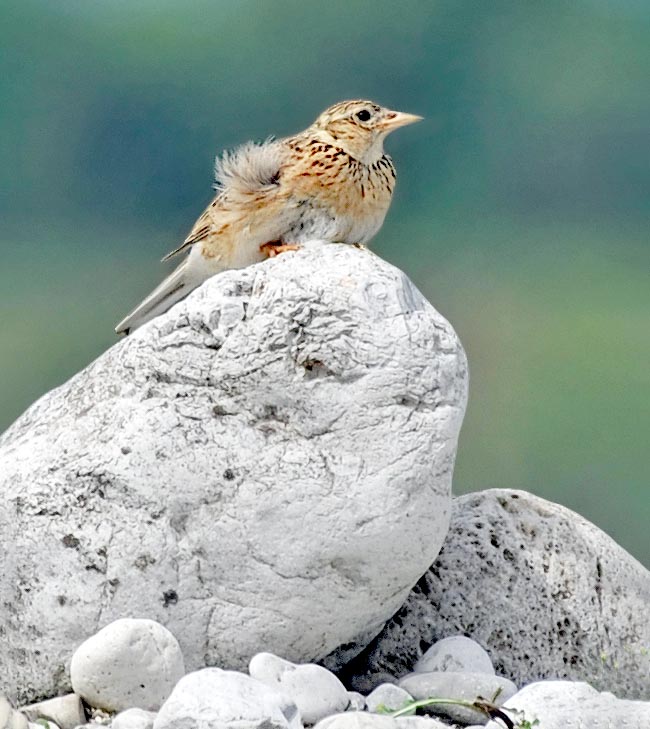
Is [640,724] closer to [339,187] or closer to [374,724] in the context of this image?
[374,724]

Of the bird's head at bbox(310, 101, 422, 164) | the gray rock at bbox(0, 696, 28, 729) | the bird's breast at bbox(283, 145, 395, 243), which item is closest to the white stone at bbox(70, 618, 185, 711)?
the gray rock at bbox(0, 696, 28, 729)

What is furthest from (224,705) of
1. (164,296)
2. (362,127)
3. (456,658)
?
(362,127)

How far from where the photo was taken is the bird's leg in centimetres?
455

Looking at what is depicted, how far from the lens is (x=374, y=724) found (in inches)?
129

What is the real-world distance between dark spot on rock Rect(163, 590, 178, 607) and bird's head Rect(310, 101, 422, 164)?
169 centimetres

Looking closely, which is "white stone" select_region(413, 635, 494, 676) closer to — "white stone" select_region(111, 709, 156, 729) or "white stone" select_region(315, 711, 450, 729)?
"white stone" select_region(315, 711, 450, 729)

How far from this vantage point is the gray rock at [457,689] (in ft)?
12.5

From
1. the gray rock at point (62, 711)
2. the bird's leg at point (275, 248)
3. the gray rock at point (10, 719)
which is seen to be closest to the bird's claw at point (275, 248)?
the bird's leg at point (275, 248)

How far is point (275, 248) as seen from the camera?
4.61 metres

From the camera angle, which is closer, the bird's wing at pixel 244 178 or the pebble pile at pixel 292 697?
the pebble pile at pixel 292 697

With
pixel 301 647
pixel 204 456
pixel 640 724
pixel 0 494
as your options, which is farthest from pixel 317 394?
pixel 640 724

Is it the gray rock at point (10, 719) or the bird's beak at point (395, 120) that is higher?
the bird's beak at point (395, 120)

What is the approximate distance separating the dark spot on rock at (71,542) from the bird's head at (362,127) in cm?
167

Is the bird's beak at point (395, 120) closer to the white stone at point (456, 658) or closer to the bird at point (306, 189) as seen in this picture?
Result: the bird at point (306, 189)
